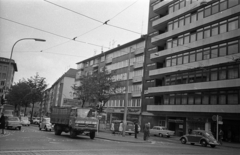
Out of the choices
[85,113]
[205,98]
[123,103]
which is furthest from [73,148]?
[123,103]

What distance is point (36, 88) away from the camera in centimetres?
6844

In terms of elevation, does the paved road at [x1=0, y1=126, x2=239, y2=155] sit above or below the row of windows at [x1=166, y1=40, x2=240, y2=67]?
below

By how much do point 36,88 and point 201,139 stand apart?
51.4m

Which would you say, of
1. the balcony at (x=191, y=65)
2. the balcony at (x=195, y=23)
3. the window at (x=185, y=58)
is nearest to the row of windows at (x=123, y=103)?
the balcony at (x=191, y=65)

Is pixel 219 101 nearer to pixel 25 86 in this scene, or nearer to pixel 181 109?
pixel 181 109

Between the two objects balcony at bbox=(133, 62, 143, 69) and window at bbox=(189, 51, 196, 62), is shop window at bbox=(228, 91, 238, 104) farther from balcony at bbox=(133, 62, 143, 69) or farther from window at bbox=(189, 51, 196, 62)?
balcony at bbox=(133, 62, 143, 69)

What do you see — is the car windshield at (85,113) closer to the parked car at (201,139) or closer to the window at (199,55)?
the parked car at (201,139)

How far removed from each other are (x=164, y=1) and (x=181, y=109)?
20845 millimetres

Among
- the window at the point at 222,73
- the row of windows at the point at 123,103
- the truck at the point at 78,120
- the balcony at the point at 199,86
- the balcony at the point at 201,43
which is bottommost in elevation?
the truck at the point at 78,120

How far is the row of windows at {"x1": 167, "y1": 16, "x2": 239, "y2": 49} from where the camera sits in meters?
36.1

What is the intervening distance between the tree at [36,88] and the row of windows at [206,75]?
35.0m

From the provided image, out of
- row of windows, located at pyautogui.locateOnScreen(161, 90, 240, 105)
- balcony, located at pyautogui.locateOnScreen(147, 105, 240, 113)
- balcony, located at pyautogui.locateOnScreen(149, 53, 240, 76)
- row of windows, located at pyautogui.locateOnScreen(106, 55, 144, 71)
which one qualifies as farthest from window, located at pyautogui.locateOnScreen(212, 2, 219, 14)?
row of windows, located at pyautogui.locateOnScreen(106, 55, 144, 71)

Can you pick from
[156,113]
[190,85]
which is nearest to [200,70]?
[190,85]

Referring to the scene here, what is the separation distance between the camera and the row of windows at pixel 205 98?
35.5 metres
